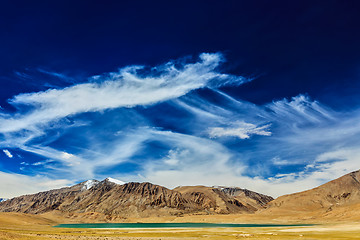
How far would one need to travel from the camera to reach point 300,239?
44969mm

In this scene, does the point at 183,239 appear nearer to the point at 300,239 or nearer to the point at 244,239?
the point at 244,239

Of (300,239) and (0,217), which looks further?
(0,217)

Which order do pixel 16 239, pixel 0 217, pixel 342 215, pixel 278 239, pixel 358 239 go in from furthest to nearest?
pixel 342 215 → pixel 0 217 → pixel 278 239 → pixel 358 239 → pixel 16 239

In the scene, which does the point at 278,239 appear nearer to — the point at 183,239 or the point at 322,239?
the point at 322,239

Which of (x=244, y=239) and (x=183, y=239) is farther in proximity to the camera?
(x=183, y=239)

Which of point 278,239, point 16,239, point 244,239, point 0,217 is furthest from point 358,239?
point 0,217

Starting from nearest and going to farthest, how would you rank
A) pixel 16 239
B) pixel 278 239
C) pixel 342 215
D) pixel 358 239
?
pixel 16 239
pixel 358 239
pixel 278 239
pixel 342 215

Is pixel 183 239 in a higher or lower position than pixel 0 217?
lower

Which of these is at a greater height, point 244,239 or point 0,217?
point 0,217

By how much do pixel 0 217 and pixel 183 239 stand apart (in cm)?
11069

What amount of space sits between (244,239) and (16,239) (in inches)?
1373

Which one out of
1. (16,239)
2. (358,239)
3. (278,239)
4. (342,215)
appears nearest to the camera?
(16,239)

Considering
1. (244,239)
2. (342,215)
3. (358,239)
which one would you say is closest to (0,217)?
(244,239)

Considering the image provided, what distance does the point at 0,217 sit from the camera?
12406cm
